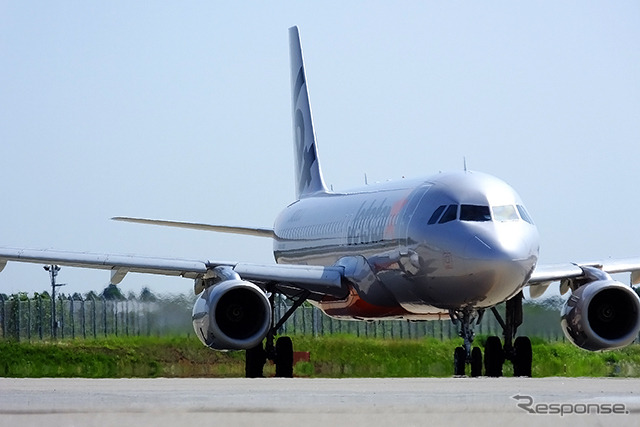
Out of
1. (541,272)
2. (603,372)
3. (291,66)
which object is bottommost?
(603,372)

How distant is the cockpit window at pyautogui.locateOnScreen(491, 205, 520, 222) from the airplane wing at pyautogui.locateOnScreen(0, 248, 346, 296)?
167 inches

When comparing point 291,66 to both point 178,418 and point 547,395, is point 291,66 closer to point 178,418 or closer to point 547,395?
point 547,395

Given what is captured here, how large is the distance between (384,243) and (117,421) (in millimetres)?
16019

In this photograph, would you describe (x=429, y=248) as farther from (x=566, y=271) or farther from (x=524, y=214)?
(x=566, y=271)

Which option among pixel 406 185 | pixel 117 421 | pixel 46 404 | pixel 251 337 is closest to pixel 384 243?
pixel 406 185

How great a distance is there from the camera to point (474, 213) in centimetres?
2414

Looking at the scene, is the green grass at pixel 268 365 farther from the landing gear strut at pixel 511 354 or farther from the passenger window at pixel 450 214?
the passenger window at pixel 450 214

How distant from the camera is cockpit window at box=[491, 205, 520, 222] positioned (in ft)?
78.8

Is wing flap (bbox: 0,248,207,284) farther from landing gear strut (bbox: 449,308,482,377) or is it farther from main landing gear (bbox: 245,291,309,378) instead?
landing gear strut (bbox: 449,308,482,377)

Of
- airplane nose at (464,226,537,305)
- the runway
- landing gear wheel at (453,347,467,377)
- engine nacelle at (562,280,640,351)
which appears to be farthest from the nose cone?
the runway

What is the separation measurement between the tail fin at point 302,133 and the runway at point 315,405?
20.0 metres

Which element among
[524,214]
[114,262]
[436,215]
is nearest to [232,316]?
[114,262]

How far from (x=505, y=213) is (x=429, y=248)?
1259 mm

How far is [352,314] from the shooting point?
1119 inches
